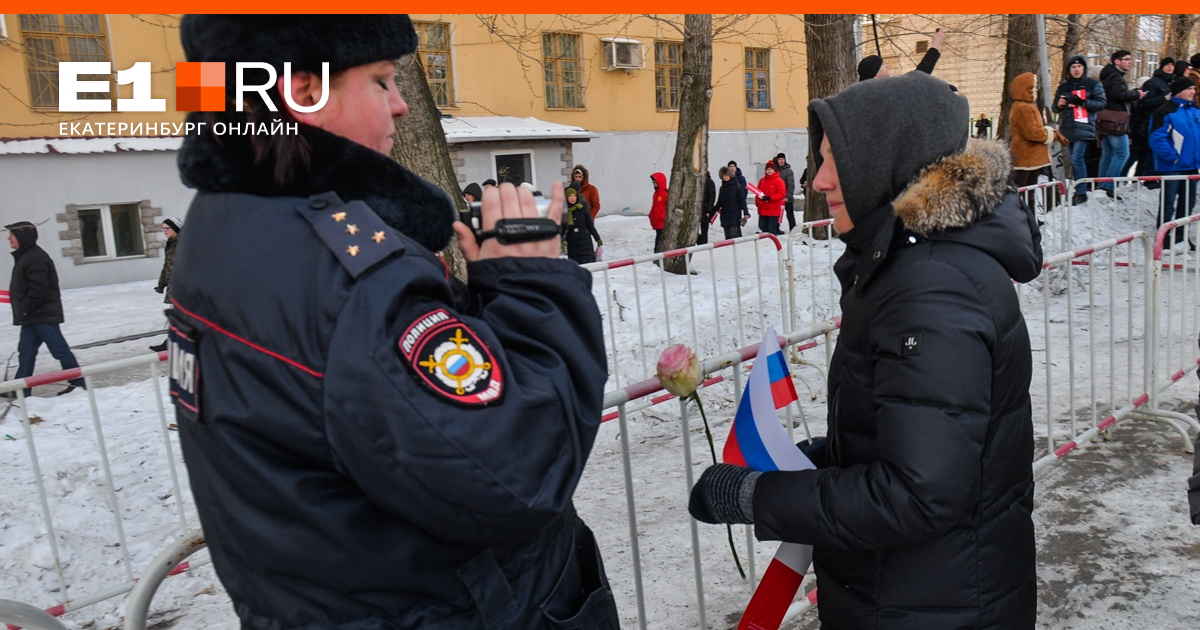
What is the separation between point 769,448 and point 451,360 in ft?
3.36

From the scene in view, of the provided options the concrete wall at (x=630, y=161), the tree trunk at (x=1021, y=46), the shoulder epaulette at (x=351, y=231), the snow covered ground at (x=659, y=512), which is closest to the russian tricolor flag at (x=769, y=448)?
the snow covered ground at (x=659, y=512)

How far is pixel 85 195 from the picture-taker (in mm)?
Answer: 17203

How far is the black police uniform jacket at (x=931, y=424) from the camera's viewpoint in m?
1.66

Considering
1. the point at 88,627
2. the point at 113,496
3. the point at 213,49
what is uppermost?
the point at 213,49

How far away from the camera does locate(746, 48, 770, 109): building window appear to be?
28.6 metres

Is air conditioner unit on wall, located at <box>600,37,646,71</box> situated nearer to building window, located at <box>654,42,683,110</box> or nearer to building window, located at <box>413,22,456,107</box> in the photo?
building window, located at <box>654,42,683,110</box>

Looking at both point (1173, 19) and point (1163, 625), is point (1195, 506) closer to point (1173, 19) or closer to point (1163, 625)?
point (1163, 625)

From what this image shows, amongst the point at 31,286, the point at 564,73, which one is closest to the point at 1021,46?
the point at 564,73

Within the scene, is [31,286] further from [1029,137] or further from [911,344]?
[1029,137]

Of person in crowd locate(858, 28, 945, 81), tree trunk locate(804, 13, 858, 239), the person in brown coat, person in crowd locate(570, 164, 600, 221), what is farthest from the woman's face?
person in crowd locate(570, 164, 600, 221)

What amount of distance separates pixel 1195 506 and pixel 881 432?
3.88 feet

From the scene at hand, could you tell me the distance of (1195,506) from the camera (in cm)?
229

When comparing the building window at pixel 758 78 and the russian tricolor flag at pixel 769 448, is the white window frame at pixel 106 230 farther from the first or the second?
the building window at pixel 758 78

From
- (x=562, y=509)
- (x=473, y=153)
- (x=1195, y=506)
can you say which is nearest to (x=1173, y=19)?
(x=473, y=153)
